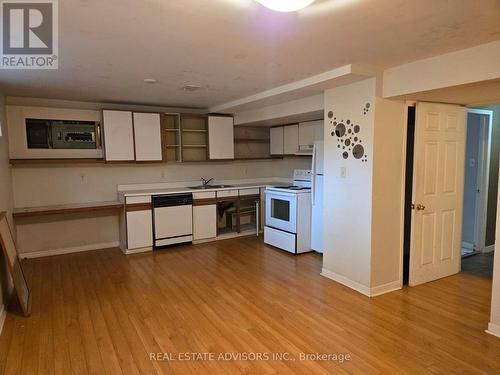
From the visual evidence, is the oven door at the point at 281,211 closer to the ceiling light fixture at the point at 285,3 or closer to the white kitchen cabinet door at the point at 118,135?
the white kitchen cabinet door at the point at 118,135

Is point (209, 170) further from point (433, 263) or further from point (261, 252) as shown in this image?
point (433, 263)

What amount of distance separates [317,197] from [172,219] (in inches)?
89.3

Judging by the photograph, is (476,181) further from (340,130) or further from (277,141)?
(277,141)

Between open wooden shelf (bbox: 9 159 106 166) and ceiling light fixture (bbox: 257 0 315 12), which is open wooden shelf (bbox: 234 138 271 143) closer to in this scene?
open wooden shelf (bbox: 9 159 106 166)

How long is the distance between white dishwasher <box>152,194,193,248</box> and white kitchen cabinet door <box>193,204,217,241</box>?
0.31 ft

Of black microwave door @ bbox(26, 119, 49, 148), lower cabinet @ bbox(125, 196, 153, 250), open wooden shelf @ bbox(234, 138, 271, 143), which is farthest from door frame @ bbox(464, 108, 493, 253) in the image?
black microwave door @ bbox(26, 119, 49, 148)

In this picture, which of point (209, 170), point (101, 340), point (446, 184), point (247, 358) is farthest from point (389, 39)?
point (209, 170)

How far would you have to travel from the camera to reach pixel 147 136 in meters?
5.04

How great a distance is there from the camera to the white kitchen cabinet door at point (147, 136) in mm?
4957

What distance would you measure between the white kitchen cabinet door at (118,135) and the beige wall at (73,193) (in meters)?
0.42

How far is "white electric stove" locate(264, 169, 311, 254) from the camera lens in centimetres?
464

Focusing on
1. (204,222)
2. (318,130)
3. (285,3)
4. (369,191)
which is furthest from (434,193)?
(204,222)

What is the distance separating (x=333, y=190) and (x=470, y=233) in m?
2.62

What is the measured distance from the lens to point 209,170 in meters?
6.04
